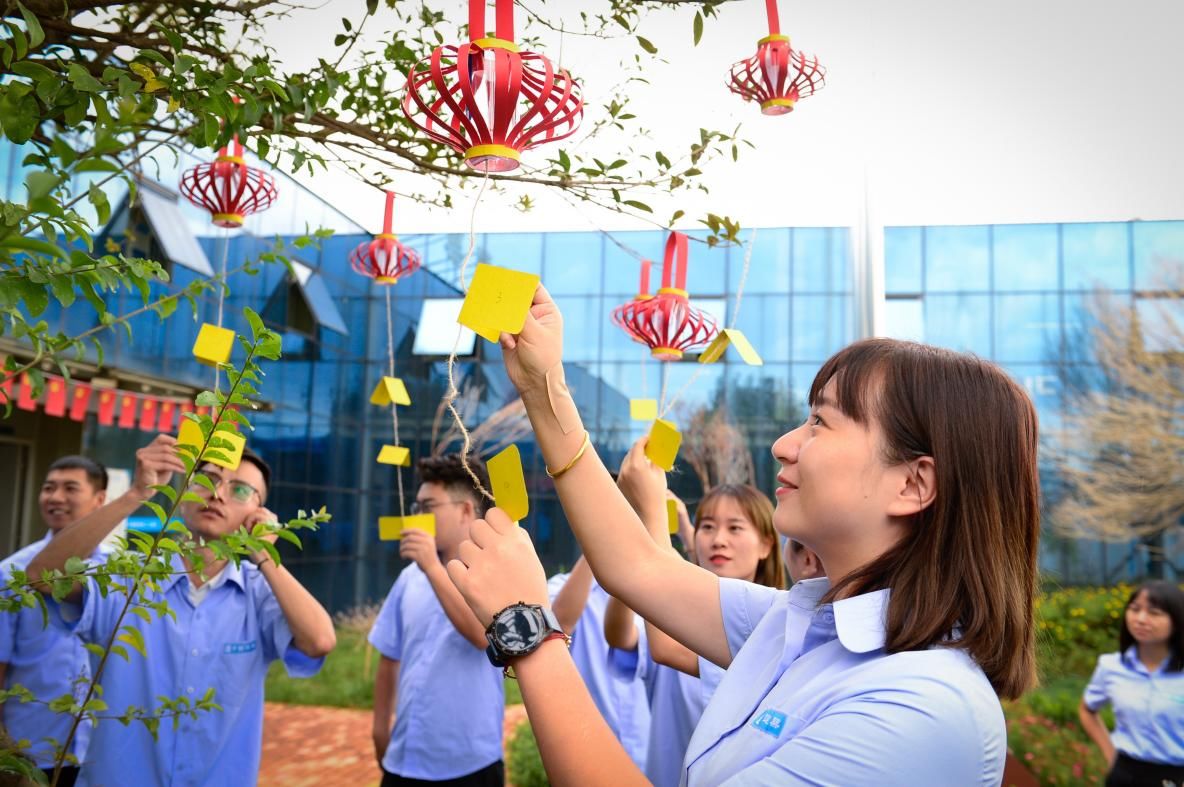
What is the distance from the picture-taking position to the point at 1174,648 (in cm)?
284

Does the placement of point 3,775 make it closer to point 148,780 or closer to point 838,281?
point 148,780

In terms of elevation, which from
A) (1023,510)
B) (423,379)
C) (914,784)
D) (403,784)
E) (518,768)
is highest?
(423,379)

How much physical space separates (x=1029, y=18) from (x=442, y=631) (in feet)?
7.91

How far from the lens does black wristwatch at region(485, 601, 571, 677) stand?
77 cm

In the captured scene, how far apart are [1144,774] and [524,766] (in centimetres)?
253

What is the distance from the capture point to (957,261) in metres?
4.91

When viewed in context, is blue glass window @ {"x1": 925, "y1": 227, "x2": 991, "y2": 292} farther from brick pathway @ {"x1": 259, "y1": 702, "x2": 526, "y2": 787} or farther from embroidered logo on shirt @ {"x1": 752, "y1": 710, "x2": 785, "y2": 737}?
embroidered logo on shirt @ {"x1": 752, "y1": 710, "x2": 785, "y2": 737}

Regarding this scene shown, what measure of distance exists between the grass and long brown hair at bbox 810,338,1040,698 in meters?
4.33

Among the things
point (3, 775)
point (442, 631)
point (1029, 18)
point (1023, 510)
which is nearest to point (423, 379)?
point (442, 631)

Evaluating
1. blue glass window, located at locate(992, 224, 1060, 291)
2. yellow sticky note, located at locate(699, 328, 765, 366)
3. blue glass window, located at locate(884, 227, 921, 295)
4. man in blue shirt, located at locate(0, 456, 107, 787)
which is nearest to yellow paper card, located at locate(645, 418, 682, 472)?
yellow sticky note, located at locate(699, 328, 765, 366)

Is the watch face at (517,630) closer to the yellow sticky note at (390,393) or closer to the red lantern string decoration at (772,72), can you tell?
the yellow sticky note at (390,393)

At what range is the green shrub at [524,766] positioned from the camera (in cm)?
409

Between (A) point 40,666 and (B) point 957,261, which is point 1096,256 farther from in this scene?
(A) point 40,666

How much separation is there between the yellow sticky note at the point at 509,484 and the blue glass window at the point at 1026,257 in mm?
4671
